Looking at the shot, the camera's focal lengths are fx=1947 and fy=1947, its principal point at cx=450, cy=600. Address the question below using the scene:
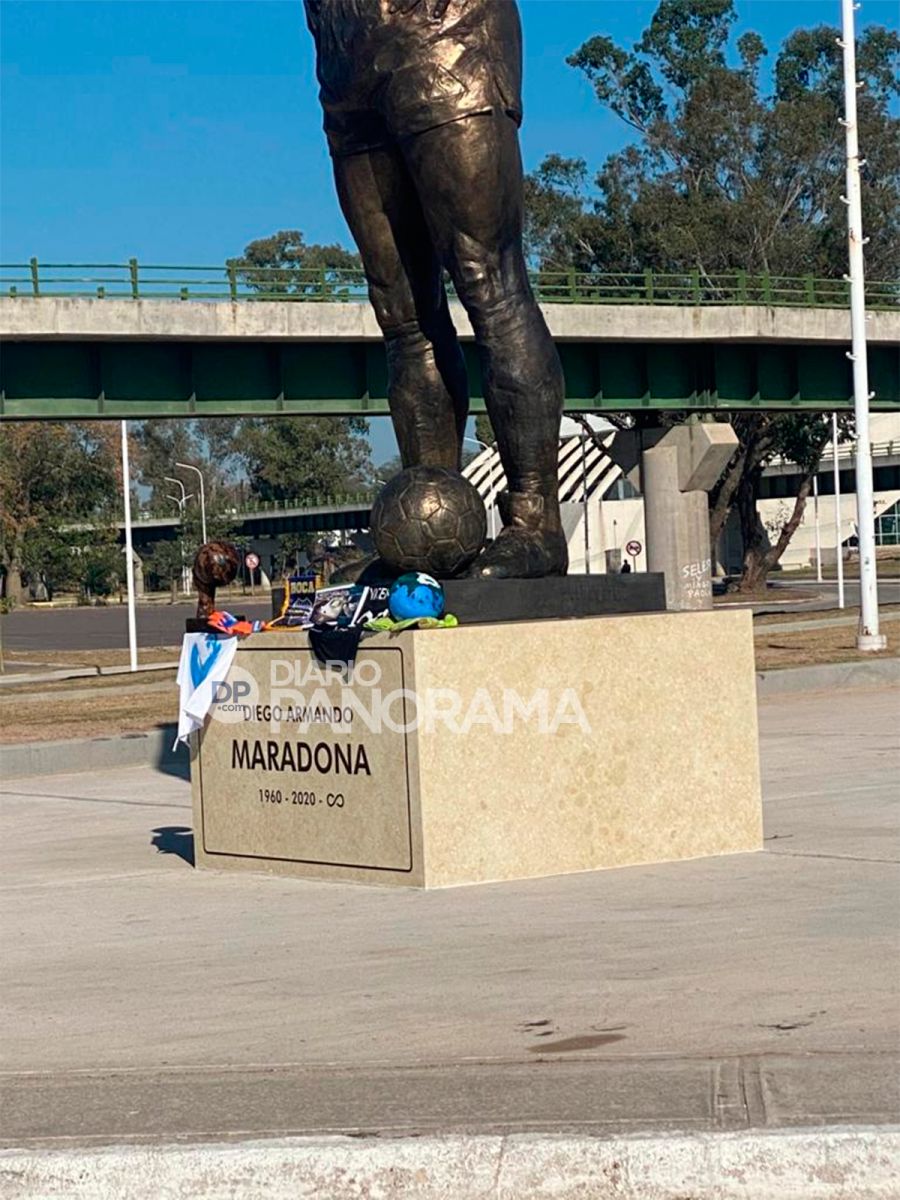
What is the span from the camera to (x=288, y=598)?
961 centimetres

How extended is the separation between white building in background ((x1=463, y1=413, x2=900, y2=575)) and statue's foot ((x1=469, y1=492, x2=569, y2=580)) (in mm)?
72466

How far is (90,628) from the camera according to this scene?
5894 centimetres

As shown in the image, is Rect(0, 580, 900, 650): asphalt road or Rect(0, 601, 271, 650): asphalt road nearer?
Rect(0, 580, 900, 650): asphalt road

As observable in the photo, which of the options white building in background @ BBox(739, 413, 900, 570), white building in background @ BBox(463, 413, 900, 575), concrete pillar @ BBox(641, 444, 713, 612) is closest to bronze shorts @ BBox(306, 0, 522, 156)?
concrete pillar @ BBox(641, 444, 713, 612)

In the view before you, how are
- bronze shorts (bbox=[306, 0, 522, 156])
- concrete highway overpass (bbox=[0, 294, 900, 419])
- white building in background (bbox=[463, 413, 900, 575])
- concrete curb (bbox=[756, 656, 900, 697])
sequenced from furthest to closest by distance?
white building in background (bbox=[463, 413, 900, 575]), concrete highway overpass (bbox=[0, 294, 900, 419]), concrete curb (bbox=[756, 656, 900, 697]), bronze shorts (bbox=[306, 0, 522, 156])

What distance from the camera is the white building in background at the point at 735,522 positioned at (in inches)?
3541

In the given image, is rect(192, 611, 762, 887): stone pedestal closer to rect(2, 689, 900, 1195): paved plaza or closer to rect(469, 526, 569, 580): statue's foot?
rect(2, 689, 900, 1195): paved plaza

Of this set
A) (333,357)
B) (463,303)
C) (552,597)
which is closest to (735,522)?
(333,357)

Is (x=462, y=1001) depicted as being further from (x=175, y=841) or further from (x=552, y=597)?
(x=175, y=841)

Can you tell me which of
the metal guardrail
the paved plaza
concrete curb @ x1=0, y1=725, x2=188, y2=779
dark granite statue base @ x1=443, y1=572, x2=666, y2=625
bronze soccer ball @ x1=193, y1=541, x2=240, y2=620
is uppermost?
the metal guardrail

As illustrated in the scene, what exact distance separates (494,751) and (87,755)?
30.5ft

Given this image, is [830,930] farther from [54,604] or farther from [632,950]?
[54,604]

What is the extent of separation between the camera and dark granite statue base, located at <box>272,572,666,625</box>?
27.9 feet

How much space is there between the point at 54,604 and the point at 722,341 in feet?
206
